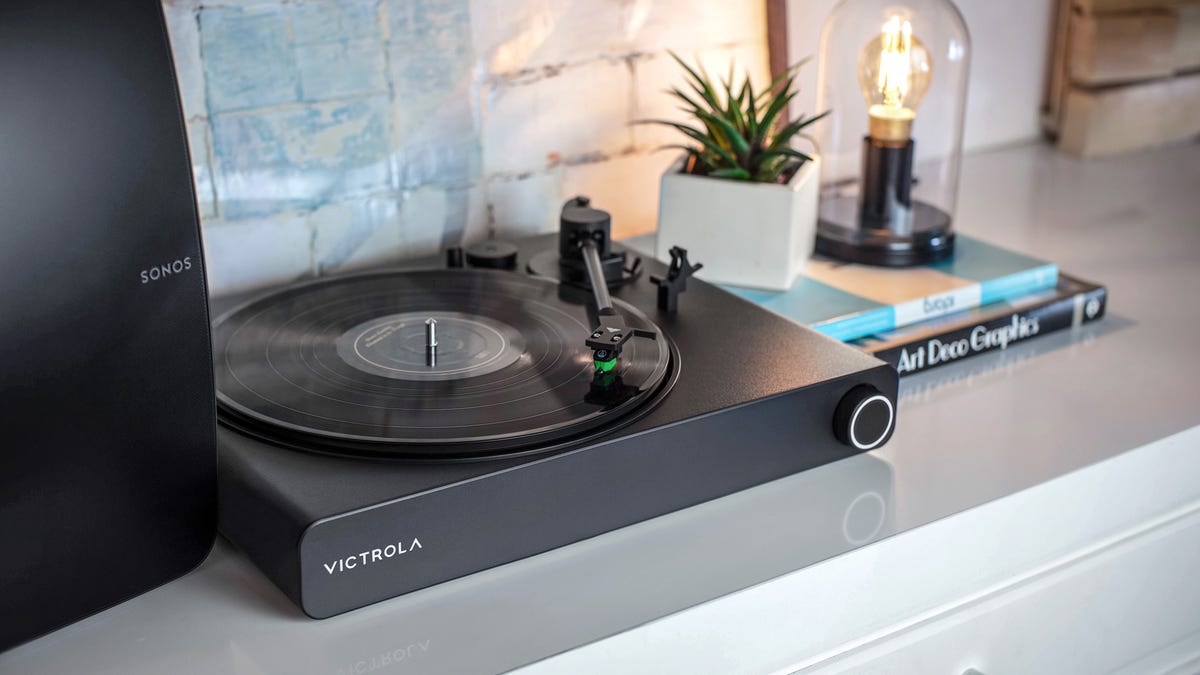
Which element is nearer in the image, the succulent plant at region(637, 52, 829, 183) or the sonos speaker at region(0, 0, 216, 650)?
the sonos speaker at region(0, 0, 216, 650)

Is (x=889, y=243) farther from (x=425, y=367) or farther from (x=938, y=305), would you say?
(x=425, y=367)

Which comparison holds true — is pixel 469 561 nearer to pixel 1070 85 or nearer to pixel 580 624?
pixel 580 624

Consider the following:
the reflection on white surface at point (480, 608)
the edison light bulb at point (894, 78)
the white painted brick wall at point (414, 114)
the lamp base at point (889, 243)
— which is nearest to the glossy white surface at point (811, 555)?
the reflection on white surface at point (480, 608)

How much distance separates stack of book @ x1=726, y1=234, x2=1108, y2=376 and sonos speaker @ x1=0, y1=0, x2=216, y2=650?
53cm

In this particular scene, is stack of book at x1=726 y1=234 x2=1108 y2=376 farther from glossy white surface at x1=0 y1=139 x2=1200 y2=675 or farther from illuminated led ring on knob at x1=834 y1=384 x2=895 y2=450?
illuminated led ring on knob at x1=834 y1=384 x2=895 y2=450

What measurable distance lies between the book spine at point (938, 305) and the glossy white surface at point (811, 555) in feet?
0.18

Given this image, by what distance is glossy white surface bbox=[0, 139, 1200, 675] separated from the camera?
650 millimetres

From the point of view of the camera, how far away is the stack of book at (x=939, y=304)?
3.27 ft

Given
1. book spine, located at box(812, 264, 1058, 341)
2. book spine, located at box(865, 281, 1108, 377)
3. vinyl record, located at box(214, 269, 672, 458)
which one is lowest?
book spine, located at box(865, 281, 1108, 377)

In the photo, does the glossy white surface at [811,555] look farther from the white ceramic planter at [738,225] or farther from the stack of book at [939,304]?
→ the white ceramic planter at [738,225]

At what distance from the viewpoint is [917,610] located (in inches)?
31.8

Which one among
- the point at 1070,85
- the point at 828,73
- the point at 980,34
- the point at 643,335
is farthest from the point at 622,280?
the point at 1070,85

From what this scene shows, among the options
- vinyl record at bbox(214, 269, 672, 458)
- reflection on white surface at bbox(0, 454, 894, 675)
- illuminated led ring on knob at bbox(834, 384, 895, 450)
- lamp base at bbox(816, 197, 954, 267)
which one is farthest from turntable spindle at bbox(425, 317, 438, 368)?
lamp base at bbox(816, 197, 954, 267)

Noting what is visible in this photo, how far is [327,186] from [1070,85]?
1.01 m
